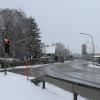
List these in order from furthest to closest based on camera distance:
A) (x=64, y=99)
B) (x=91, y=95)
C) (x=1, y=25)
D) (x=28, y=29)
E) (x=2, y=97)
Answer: (x=28, y=29) → (x=1, y=25) → (x=91, y=95) → (x=64, y=99) → (x=2, y=97)

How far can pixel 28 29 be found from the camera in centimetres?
9731

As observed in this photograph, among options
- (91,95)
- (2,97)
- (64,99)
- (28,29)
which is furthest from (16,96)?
(28,29)

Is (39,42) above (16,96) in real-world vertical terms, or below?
above

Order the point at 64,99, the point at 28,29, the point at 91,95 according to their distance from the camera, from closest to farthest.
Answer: the point at 64,99, the point at 91,95, the point at 28,29

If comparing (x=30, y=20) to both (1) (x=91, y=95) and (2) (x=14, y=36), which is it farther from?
(1) (x=91, y=95)

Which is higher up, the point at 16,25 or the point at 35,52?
the point at 16,25

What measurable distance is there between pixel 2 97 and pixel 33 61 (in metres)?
77.8

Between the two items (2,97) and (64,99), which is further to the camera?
(64,99)

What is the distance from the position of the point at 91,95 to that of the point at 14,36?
7628 centimetres

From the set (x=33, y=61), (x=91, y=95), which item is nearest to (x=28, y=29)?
(x=33, y=61)

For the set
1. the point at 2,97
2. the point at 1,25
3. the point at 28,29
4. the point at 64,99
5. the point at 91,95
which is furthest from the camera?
the point at 28,29

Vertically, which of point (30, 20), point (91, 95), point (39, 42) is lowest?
point (91, 95)

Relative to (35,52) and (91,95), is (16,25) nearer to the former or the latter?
(35,52)

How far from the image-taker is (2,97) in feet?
42.4
